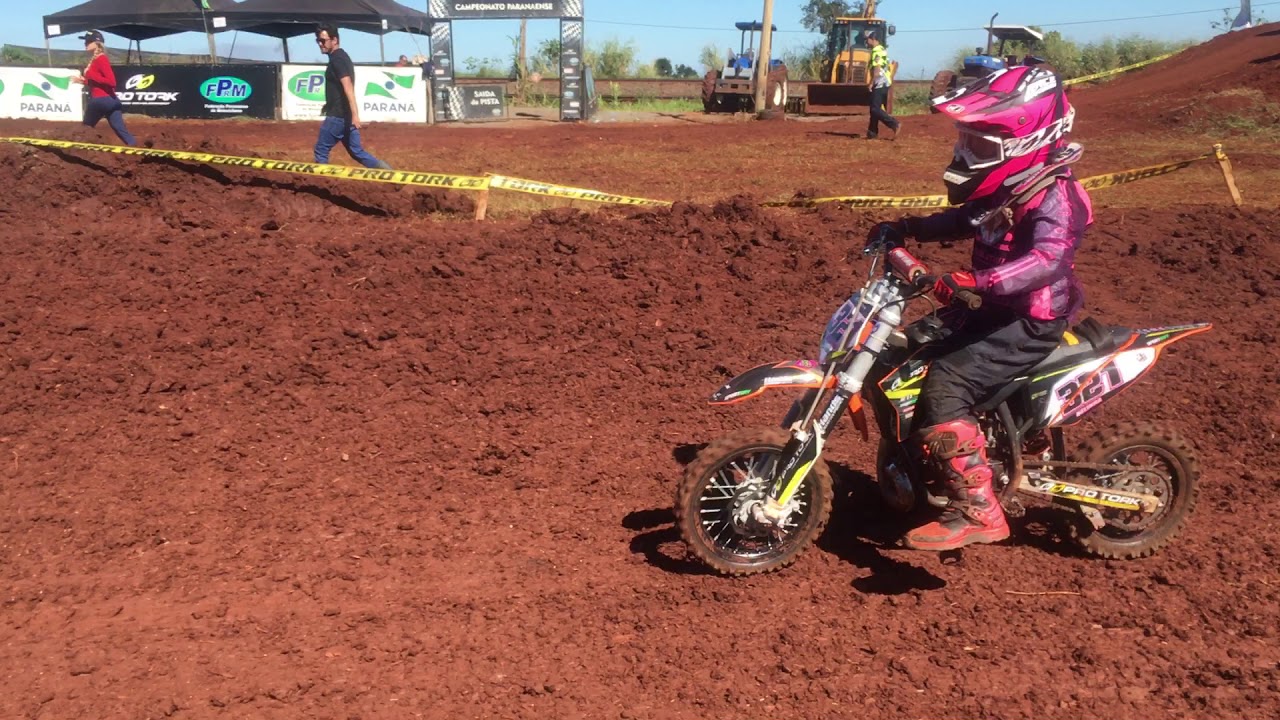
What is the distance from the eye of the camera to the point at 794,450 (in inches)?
167

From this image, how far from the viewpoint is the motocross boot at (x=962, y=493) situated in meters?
Answer: 4.20

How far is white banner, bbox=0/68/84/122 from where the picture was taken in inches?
1000

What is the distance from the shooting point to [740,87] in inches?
1230

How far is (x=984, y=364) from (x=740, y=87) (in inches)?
1119

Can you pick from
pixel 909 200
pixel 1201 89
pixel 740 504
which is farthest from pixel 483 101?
pixel 740 504

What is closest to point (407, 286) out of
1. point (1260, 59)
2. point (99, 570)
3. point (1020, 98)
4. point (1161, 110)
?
point (99, 570)

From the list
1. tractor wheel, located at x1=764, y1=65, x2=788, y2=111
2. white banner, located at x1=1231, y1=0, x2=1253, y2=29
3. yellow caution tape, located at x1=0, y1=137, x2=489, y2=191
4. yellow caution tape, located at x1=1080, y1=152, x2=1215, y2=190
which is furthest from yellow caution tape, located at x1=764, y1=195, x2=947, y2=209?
white banner, located at x1=1231, y1=0, x2=1253, y2=29

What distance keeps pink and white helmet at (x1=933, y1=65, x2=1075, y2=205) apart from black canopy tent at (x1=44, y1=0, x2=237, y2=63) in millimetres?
32612

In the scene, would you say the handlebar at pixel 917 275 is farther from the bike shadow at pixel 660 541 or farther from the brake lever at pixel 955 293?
the bike shadow at pixel 660 541

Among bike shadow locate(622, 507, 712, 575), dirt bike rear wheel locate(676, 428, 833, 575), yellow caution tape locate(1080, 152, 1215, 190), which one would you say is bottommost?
bike shadow locate(622, 507, 712, 575)

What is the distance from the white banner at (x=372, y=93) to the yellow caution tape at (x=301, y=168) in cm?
1465

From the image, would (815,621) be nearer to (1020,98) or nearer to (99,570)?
(1020,98)

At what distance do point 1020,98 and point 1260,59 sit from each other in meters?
27.7

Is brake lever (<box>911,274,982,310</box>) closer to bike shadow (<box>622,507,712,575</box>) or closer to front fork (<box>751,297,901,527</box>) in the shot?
front fork (<box>751,297,901,527</box>)
